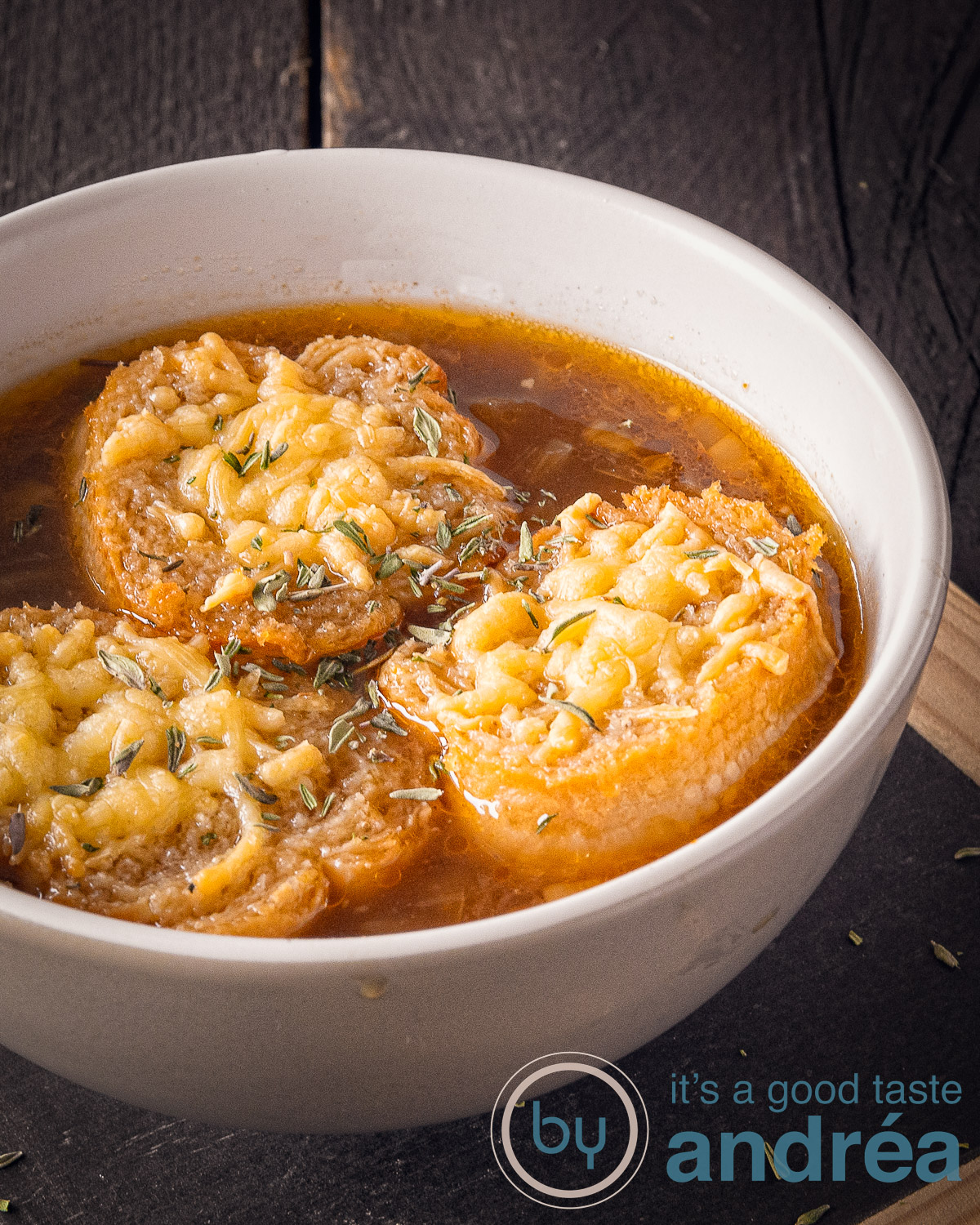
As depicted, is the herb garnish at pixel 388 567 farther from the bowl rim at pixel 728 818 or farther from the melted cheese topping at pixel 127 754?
the bowl rim at pixel 728 818

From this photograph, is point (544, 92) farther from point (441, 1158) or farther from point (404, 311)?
point (441, 1158)

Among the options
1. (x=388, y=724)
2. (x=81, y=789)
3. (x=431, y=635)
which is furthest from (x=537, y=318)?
(x=81, y=789)

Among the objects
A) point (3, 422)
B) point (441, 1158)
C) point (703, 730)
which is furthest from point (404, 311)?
point (441, 1158)

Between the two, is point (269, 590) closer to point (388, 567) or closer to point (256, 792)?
point (388, 567)

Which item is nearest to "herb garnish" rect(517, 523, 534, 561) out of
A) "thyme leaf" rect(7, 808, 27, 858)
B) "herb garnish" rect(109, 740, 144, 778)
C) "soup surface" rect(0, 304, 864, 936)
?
"soup surface" rect(0, 304, 864, 936)

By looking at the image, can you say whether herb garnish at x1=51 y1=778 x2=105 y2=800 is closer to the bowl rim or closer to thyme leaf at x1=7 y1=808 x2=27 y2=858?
thyme leaf at x1=7 y1=808 x2=27 y2=858

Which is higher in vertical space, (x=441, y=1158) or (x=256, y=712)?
(x=256, y=712)

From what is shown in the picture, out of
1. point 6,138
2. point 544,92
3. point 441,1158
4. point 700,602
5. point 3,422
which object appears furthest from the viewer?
point 544,92
